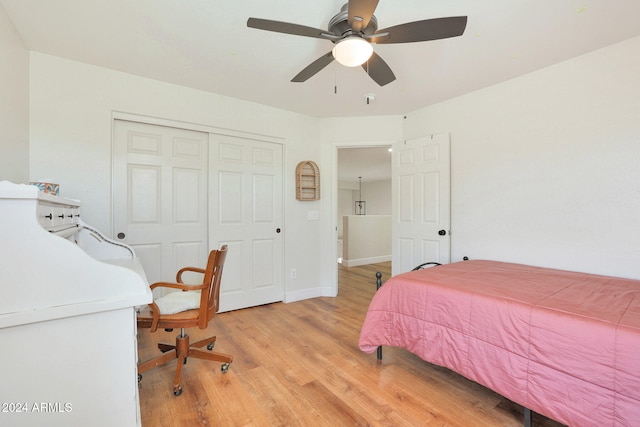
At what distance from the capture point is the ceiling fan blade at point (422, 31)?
1.38 metres

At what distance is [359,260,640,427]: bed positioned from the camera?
1.13 m

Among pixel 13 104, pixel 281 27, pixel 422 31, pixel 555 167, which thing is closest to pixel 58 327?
pixel 281 27

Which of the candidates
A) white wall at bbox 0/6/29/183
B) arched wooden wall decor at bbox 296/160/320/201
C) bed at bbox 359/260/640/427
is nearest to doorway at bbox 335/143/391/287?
arched wooden wall decor at bbox 296/160/320/201

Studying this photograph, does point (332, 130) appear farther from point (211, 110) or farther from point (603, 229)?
point (603, 229)

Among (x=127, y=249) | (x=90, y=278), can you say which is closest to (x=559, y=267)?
(x=90, y=278)

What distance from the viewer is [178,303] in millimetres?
1827

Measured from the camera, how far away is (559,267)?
2.37m

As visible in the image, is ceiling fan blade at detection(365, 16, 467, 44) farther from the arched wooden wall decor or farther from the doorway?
the doorway

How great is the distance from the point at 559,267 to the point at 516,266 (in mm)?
328

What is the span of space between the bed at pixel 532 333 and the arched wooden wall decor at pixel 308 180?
1.89 m

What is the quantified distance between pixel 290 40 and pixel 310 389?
2.41 m

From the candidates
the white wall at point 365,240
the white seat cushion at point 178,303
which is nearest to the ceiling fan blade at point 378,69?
the white seat cushion at point 178,303

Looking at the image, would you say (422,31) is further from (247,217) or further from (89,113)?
(89,113)

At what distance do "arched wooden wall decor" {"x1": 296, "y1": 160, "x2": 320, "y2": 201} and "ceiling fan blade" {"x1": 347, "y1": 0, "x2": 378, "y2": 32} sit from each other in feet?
7.30
